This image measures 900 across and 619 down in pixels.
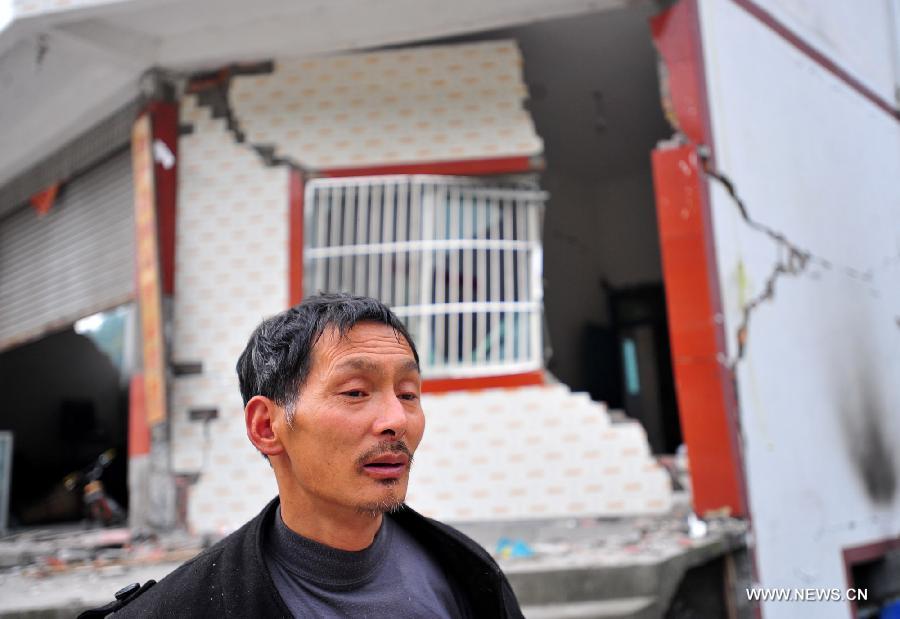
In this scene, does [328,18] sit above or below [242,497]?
above

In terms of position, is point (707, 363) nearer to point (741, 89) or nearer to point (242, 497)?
point (741, 89)

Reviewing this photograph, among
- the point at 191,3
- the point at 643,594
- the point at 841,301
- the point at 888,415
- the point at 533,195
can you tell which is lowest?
the point at 643,594

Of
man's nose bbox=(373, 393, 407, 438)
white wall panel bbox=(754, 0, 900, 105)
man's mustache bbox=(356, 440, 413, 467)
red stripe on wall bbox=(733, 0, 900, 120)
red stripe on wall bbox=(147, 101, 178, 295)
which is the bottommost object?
man's mustache bbox=(356, 440, 413, 467)

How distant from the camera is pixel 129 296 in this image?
595 cm

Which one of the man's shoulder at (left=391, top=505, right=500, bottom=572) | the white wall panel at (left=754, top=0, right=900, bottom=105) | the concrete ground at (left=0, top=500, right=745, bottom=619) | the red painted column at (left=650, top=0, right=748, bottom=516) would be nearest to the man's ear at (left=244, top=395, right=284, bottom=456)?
the man's shoulder at (left=391, top=505, right=500, bottom=572)

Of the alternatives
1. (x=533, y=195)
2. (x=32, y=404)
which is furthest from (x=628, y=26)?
(x=32, y=404)

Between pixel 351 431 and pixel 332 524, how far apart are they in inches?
7.5

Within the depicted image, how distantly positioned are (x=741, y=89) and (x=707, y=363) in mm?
2129

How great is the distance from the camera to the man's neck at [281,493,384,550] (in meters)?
1.43

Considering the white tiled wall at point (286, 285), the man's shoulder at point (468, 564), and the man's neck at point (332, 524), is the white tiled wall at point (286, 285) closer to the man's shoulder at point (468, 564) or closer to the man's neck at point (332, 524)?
the man's shoulder at point (468, 564)

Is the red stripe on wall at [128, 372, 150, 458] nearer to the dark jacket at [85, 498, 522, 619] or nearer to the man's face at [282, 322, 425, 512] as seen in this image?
the dark jacket at [85, 498, 522, 619]

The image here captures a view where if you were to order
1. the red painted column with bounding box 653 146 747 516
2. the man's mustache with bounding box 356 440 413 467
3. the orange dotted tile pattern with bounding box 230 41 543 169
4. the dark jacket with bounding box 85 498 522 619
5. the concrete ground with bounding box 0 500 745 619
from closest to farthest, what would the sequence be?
1. the dark jacket with bounding box 85 498 522 619
2. the man's mustache with bounding box 356 440 413 467
3. the concrete ground with bounding box 0 500 745 619
4. the red painted column with bounding box 653 146 747 516
5. the orange dotted tile pattern with bounding box 230 41 543 169

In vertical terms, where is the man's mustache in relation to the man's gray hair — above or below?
below

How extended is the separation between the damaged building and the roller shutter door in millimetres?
33
